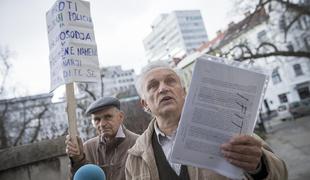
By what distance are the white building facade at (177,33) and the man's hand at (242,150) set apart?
363 feet

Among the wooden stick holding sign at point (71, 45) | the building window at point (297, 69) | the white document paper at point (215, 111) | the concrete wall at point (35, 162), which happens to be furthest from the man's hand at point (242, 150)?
the building window at point (297, 69)

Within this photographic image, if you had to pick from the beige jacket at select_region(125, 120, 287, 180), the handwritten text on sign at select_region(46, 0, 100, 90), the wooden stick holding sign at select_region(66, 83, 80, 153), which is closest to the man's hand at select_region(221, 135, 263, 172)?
the beige jacket at select_region(125, 120, 287, 180)

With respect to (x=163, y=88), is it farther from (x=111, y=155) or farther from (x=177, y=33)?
(x=177, y=33)

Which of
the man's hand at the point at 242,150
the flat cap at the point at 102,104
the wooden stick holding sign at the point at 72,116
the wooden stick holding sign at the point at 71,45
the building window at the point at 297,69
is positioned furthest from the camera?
the building window at the point at 297,69

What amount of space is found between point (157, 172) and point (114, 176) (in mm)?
1168

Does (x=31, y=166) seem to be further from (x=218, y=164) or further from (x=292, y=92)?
(x=292, y=92)

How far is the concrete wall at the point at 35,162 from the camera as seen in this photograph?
364 cm

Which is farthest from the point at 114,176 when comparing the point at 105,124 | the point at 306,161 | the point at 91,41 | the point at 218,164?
the point at 306,161

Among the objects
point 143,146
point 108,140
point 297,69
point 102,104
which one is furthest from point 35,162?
point 297,69

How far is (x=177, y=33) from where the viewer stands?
378ft

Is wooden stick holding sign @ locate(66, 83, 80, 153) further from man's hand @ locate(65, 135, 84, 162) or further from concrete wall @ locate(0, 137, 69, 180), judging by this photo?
concrete wall @ locate(0, 137, 69, 180)

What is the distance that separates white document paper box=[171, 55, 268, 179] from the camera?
4.70 ft

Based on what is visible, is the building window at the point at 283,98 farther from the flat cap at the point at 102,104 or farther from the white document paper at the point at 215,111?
the white document paper at the point at 215,111

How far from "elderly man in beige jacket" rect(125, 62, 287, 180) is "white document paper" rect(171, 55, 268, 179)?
0.83ft
